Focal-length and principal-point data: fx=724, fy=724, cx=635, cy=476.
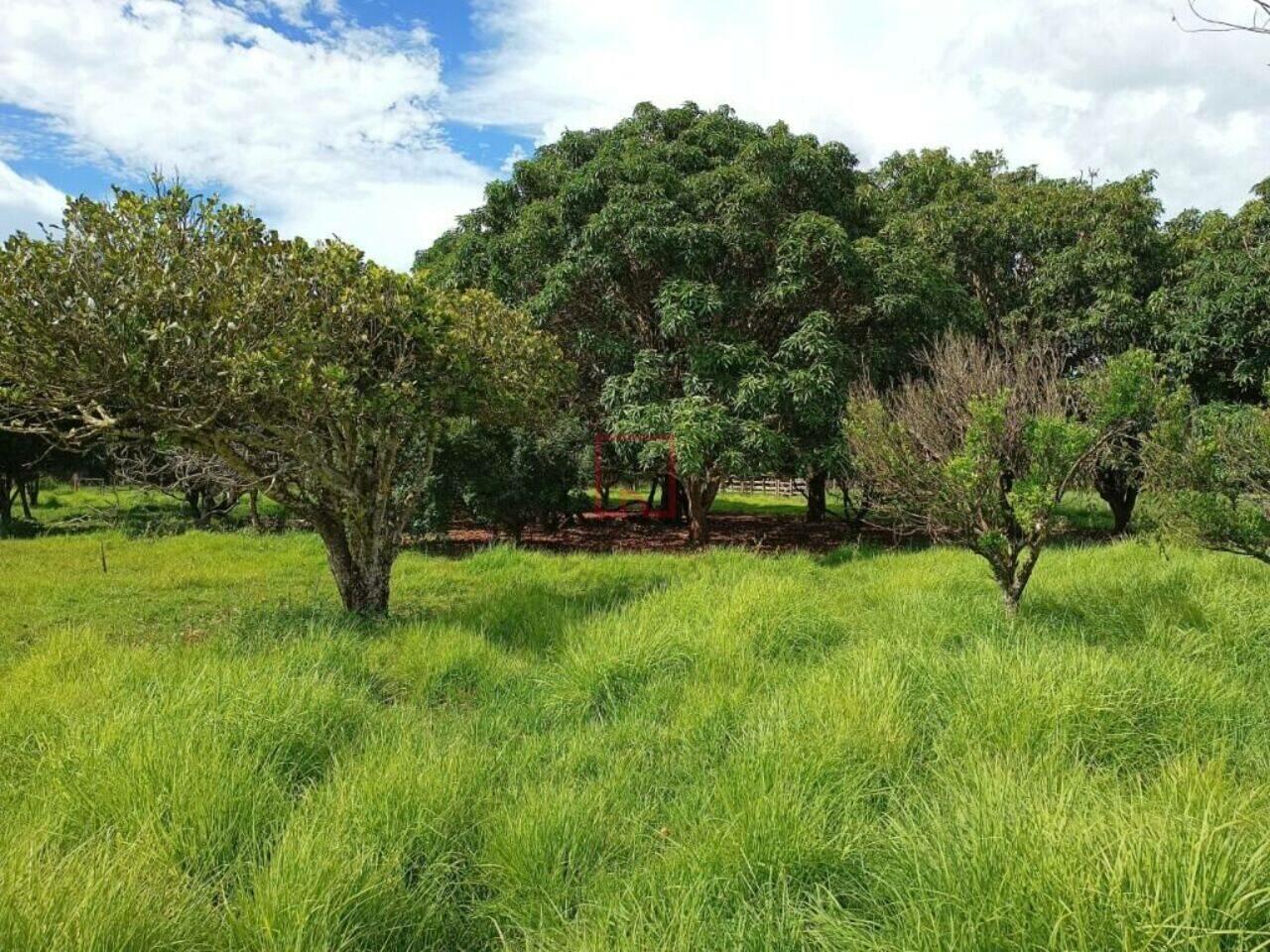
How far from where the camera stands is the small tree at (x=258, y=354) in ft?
16.8

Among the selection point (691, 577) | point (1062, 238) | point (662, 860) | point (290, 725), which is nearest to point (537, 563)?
point (691, 577)

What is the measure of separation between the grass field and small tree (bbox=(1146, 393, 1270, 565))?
2.16ft

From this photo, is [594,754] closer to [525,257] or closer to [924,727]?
[924,727]

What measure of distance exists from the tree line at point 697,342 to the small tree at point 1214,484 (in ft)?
0.09

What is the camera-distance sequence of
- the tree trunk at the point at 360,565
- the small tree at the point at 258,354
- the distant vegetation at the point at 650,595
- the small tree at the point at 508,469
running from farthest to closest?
the small tree at the point at 508,469, the tree trunk at the point at 360,565, the small tree at the point at 258,354, the distant vegetation at the point at 650,595

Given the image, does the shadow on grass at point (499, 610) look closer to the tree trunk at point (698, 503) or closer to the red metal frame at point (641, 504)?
the red metal frame at point (641, 504)

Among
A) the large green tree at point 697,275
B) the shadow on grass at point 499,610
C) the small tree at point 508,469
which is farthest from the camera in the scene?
the small tree at point 508,469

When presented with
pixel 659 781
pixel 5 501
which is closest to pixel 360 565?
pixel 659 781

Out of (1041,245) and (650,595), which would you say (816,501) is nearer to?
(1041,245)

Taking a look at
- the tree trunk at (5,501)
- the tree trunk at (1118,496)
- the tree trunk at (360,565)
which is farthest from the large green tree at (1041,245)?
the tree trunk at (5,501)

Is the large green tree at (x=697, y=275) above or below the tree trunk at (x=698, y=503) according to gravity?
above

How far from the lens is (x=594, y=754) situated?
3.52 m

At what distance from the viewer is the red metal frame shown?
33.8ft

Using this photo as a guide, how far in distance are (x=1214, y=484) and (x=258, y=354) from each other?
744cm
